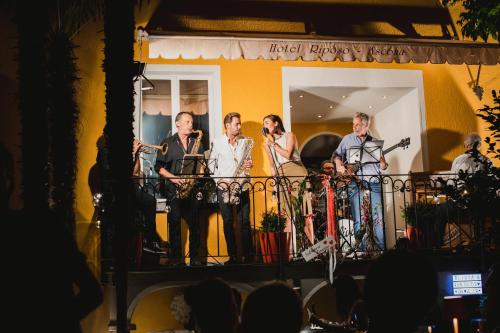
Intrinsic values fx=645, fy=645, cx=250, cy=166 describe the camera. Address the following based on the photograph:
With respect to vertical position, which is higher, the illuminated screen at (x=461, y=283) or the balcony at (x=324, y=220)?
the balcony at (x=324, y=220)

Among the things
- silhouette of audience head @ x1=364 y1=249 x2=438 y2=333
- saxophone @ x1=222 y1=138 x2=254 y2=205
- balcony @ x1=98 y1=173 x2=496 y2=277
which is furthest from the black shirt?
silhouette of audience head @ x1=364 y1=249 x2=438 y2=333

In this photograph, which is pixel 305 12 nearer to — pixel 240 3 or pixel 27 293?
pixel 240 3

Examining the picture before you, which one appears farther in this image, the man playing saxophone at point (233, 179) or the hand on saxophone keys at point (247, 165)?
the hand on saxophone keys at point (247, 165)

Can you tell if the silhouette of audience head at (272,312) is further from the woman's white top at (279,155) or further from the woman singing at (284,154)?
the woman's white top at (279,155)

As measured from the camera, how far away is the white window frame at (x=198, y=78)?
1226 cm

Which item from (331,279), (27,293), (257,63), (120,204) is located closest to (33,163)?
(120,204)

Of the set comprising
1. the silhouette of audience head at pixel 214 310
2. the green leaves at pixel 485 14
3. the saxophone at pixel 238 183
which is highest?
the green leaves at pixel 485 14

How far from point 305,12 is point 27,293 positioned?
11.4 metres

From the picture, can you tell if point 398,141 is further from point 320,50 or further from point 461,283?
point 461,283

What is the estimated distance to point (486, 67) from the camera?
45.6 ft

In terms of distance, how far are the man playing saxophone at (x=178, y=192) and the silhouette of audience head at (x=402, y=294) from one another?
729 cm

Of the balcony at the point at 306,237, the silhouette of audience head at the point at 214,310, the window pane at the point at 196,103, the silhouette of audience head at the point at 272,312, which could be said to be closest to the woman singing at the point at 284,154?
the balcony at the point at 306,237

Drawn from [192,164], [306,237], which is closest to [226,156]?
[192,164]

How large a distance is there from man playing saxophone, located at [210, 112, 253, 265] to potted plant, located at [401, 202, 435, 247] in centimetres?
269
